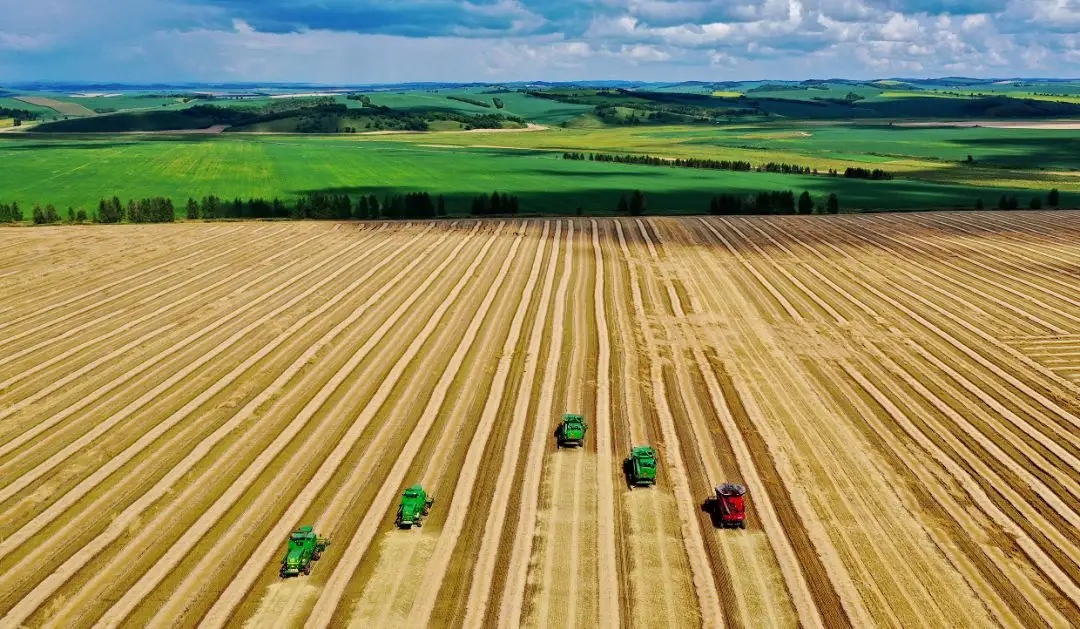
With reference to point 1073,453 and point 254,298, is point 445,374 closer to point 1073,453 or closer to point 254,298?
point 254,298

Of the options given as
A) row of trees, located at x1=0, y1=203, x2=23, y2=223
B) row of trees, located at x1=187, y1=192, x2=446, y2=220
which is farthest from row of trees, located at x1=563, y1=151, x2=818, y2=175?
row of trees, located at x1=0, y1=203, x2=23, y2=223

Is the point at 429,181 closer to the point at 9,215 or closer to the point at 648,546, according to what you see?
the point at 9,215

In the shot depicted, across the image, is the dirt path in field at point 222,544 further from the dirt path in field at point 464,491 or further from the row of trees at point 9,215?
the row of trees at point 9,215

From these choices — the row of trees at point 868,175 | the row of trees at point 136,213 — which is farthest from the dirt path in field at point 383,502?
the row of trees at point 868,175

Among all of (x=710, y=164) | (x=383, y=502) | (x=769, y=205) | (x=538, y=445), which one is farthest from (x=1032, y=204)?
(x=383, y=502)

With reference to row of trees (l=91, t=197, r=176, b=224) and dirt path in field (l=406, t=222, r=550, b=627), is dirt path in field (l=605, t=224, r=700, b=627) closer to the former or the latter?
dirt path in field (l=406, t=222, r=550, b=627)
